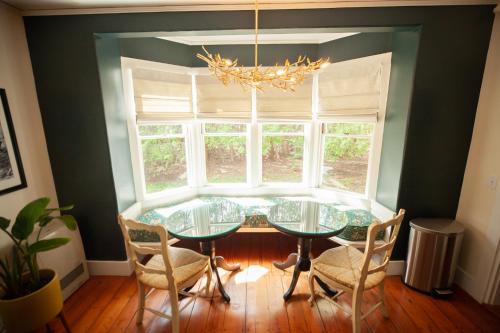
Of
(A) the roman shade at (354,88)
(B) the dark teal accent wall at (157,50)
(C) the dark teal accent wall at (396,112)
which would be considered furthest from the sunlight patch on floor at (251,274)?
(B) the dark teal accent wall at (157,50)

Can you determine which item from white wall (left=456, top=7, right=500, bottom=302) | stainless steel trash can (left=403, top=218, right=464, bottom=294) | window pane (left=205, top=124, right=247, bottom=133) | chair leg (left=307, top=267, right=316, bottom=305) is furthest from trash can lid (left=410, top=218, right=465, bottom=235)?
window pane (left=205, top=124, right=247, bottom=133)

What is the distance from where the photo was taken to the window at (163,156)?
2.81 metres

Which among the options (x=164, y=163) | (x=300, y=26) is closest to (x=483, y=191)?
(x=300, y=26)

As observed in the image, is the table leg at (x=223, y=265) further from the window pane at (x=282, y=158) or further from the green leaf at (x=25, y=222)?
the green leaf at (x=25, y=222)

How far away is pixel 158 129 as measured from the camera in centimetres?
286

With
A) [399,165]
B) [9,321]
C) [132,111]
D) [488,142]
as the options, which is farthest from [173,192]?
[488,142]

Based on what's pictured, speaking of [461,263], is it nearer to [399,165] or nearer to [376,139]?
[399,165]

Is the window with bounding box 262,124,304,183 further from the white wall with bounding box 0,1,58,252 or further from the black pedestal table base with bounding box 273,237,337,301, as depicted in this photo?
the white wall with bounding box 0,1,58,252

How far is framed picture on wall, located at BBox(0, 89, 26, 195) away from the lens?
183cm

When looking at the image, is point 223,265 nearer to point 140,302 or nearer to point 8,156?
point 140,302

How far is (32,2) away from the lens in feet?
6.03

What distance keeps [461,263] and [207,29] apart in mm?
3308

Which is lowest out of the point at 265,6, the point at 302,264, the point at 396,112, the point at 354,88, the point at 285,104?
the point at 302,264

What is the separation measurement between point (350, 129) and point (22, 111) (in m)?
3.40
